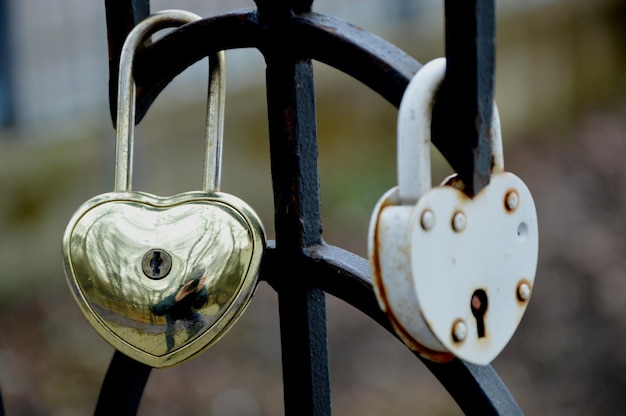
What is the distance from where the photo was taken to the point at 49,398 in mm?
2146

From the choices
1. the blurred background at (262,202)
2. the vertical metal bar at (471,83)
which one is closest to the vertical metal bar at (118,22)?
the vertical metal bar at (471,83)

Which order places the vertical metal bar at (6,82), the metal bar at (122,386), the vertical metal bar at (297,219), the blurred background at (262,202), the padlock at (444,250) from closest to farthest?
1. the padlock at (444,250)
2. the vertical metal bar at (297,219)
3. the metal bar at (122,386)
4. the blurred background at (262,202)
5. the vertical metal bar at (6,82)

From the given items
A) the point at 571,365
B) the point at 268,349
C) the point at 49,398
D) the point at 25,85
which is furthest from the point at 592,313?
the point at 25,85

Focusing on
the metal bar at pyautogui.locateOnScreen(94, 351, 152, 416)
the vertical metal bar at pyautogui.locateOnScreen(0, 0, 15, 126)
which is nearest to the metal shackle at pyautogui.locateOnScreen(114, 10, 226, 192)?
the metal bar at pyautogui.locateOnScreen(94, 351, 152, 416)

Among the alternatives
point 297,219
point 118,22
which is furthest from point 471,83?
point 118,22

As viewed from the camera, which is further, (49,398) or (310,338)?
(49,398)

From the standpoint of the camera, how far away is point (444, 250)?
14.5 inches

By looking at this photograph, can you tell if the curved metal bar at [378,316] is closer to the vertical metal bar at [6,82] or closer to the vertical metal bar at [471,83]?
the vertical metal bar at [471,83]

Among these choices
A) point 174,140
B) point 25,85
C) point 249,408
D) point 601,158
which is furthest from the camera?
point 601,158

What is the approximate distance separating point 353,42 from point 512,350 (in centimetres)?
198

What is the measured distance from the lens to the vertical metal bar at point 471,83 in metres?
0.38

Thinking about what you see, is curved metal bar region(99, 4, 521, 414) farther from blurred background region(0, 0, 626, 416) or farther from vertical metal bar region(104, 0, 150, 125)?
blurred background region(0, 0, 626, 416)

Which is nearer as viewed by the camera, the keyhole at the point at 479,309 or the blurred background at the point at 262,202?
the keyhole at the point at 479,309

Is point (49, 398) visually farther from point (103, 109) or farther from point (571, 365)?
point (571, 365)
